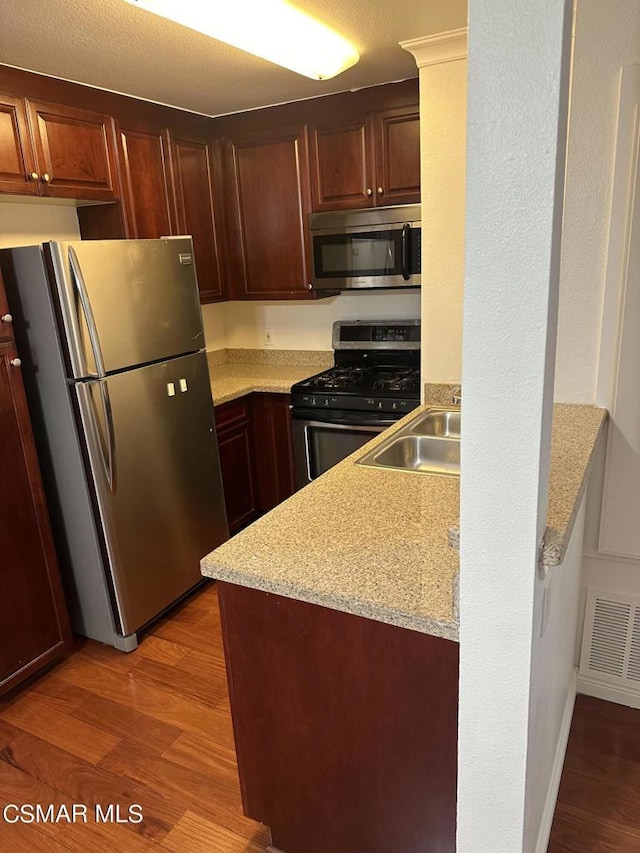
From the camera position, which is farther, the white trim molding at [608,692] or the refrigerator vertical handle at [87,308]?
the refrigerator vertical handle at [87,308]

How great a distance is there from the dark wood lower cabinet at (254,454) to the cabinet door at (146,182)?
98cm

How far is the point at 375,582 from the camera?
122 cm

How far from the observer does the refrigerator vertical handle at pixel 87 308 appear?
2.17 m

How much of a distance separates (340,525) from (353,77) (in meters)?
2.24

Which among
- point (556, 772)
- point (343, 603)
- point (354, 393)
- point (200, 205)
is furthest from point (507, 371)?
point (200, 205)

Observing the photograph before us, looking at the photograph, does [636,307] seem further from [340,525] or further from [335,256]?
[335,256]

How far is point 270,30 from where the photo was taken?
6.48 ft

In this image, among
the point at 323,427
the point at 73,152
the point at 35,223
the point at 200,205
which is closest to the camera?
the point at 73,152

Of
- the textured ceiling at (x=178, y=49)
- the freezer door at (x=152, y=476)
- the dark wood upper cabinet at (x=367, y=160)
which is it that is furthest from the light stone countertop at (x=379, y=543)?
the dark wood upper cabinet at (x=367, y=160)

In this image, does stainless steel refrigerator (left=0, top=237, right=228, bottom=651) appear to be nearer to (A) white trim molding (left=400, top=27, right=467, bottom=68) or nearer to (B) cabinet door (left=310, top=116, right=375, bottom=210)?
(B) cabinet door (left=310, top=116, right=375, bottom=210)

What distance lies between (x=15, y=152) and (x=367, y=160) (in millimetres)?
1587

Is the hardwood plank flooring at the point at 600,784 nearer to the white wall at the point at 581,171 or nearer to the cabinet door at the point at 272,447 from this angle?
the white wall at the point at 581,171

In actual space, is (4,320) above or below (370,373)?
above

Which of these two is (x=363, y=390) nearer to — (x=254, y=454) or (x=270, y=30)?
(x=254, y=454)
